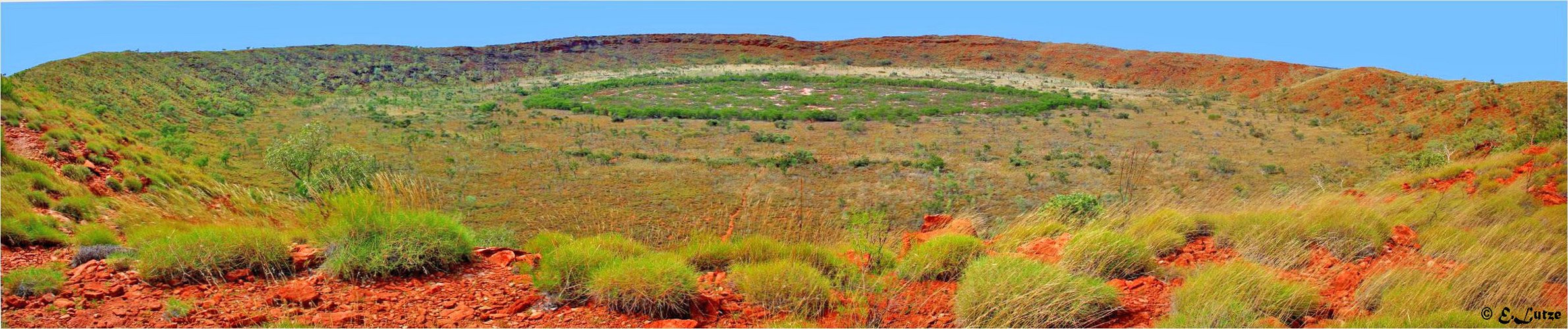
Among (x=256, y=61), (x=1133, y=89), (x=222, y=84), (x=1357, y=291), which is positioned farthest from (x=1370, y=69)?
(x=256, y=61)

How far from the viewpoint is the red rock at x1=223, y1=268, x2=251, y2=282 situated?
15.5ft

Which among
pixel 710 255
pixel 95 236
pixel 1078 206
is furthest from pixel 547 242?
pixel 1078 206

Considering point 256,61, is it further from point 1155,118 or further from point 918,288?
point 918,288

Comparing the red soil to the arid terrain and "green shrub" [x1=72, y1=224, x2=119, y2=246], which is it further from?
"green shrub" [x1=72, y1=224, x2=119, y2=246]

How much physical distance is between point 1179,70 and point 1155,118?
2316cm

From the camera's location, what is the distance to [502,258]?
5.52 m

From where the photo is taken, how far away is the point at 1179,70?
52.1 metres

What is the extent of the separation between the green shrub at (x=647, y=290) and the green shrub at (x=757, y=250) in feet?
3.36

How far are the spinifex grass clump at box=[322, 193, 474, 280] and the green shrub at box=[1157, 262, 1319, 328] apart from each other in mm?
4582

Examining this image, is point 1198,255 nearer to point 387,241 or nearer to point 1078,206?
point 1078,206

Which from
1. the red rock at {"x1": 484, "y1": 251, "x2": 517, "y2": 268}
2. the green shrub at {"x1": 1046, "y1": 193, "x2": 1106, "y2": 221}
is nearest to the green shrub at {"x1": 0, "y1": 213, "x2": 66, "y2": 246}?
the red rock at {"x1": 484, "y1": 251, "x2": 517, "y2": 268}

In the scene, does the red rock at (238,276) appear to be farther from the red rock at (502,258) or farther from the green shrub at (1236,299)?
the green shrub at (1236,299)

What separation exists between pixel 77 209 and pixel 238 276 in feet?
14.1

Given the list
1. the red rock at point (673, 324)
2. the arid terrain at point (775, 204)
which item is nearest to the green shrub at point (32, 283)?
the arid terrain at point (775, 204)
